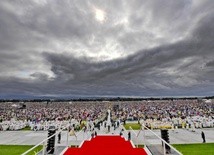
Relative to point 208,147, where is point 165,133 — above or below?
above

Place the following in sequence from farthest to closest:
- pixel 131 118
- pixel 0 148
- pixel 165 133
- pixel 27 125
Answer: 1. pixel 131 118
2. pixel 27 125
3. pixel 0 148
4. pixel 165 133

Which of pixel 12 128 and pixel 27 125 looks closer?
pixel 12 128

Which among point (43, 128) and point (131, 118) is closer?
point (43, 128)

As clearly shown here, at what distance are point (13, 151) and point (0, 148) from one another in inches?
119

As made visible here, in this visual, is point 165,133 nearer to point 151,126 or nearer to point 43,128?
point 151,126

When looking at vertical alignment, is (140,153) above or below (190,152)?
above

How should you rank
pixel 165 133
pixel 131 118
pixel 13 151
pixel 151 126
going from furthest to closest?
pixel 131 118, pixel 151 126, pixel 13 151, pixel 165 133

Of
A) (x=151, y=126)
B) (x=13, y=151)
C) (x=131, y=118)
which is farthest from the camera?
(x=131, y=118)

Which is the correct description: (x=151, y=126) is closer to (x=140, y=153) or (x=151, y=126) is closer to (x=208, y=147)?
(x=208, y=147)

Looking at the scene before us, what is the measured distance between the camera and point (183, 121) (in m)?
44.5

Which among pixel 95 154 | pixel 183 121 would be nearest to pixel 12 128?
pixel 183 121

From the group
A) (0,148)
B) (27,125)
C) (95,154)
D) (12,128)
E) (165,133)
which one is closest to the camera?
(95,154)

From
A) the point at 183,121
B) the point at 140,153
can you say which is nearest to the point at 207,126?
the point at 183,121

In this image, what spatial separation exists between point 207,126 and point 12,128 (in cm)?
3876
